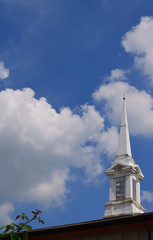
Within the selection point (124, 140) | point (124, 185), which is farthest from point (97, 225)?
point (124, 140)

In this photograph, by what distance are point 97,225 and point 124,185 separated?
98.0 ft

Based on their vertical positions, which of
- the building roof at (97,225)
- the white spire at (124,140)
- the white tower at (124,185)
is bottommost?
the building roof at (97,225)

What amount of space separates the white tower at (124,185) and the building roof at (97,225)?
1031 inches

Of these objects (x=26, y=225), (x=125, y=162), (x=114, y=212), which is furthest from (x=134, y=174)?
(x=26, y=225)

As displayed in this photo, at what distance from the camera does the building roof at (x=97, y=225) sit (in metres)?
22.6

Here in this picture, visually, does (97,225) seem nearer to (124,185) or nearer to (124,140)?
(124,185)

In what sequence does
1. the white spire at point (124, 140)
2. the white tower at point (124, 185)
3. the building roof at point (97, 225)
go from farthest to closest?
the white spire at point (124, 140), the white tower at point (124, 185), the building roof at point (97, 225)

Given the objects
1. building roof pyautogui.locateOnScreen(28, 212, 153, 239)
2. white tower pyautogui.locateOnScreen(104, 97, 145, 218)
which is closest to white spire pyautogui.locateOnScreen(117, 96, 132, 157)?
white tower pyautogui.locateOnScreen(104, 97, 145, 218)

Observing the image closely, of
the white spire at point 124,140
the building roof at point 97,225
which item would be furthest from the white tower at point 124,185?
the building roof at point 97,225

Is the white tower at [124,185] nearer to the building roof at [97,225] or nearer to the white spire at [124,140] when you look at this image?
the white spire at [124,140]

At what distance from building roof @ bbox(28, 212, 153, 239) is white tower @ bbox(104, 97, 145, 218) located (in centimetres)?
2619

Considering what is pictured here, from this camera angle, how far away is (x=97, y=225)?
23969mm

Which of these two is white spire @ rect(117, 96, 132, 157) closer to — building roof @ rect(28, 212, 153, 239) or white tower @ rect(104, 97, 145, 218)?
white tower @ rect(104, 97, 145, 218)

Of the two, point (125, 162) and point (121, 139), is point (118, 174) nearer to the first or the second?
point (125, 162)
